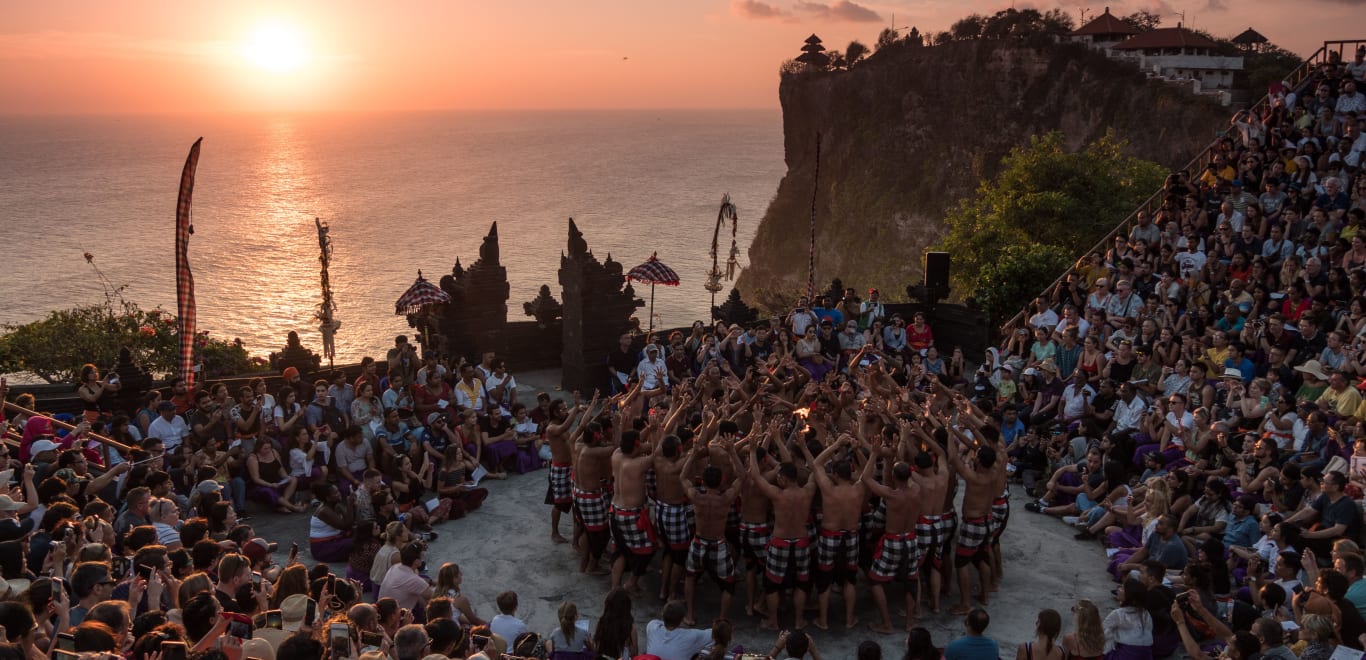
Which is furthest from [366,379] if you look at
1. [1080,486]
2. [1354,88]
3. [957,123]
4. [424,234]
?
[424,234]

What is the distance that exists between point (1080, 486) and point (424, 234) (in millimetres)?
116840

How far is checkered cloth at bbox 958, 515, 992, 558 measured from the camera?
1070cm

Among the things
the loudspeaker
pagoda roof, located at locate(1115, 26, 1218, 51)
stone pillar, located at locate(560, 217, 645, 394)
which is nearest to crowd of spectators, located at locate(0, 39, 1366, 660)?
stone pillar, located at locate(560, 217, 645, 394)

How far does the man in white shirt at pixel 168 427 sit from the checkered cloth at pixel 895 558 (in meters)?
8.81

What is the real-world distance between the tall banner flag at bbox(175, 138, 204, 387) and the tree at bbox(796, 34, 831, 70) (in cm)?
7035

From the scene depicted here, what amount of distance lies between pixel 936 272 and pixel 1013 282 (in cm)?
230

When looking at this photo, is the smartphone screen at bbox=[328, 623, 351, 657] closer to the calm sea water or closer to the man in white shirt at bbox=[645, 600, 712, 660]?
the man in white shirt at bbox=[645, 600, 712, 660]

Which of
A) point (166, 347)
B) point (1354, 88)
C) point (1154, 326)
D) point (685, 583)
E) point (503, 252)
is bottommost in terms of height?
point (503, 252)

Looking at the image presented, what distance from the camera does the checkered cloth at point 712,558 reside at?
33.8 feet

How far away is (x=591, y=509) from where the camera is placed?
11344mm

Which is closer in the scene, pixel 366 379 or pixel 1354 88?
pixel 366 379

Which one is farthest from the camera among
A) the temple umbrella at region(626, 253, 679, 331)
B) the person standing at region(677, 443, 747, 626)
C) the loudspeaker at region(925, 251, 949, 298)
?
the loudspeaker at region(925, 251, 949, 298)

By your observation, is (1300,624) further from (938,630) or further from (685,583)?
(685,583)

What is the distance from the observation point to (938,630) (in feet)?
34.6
